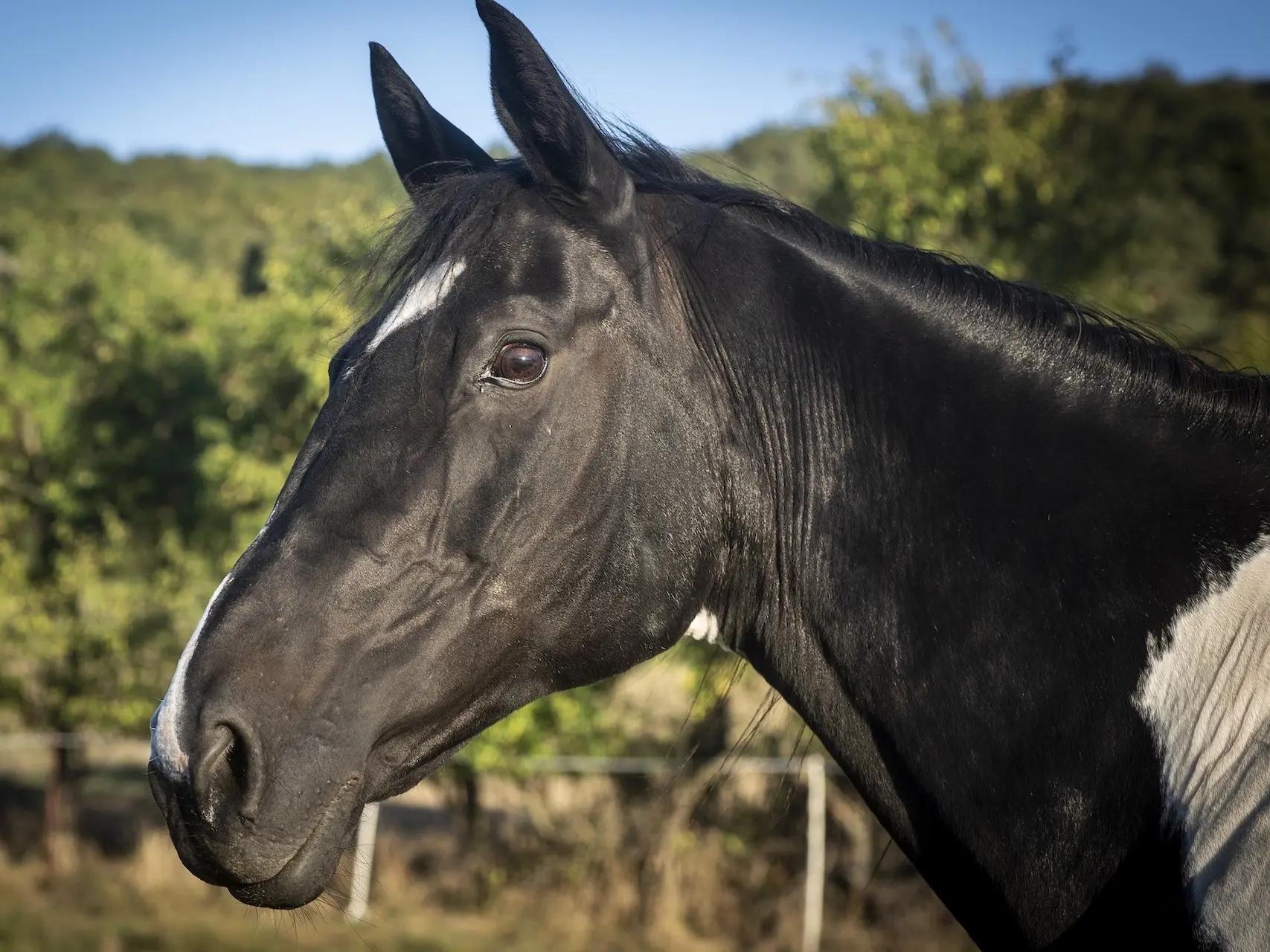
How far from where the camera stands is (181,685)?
1818 mm

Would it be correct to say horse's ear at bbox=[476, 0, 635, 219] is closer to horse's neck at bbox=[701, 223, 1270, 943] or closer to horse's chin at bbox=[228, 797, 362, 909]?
horse's neck at bbox=[701, 223, 1270, 943]

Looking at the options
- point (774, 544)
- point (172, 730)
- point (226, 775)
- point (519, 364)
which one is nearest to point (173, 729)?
point (172, 730)

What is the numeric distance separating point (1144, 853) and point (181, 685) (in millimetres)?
1729

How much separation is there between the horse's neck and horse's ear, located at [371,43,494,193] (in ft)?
3.17

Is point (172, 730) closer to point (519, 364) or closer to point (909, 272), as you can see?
point (519, 364)

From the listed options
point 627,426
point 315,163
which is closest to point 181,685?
point 627,426

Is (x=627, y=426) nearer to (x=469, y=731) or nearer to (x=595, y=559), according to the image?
(x=595, y=559)

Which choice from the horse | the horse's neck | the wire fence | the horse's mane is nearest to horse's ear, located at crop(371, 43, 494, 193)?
the horse's mane

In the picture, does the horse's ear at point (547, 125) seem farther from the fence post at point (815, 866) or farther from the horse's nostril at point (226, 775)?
the fence post at point (815, 866)

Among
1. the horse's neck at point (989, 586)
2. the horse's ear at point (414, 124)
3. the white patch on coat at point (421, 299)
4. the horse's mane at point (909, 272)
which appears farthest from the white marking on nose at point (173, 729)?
the horse's ear at point (414, 124)

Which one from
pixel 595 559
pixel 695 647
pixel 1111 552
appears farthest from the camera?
pixel 695 647

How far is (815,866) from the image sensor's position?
9461mm

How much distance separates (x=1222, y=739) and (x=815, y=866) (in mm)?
8302

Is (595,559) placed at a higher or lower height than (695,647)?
higher
